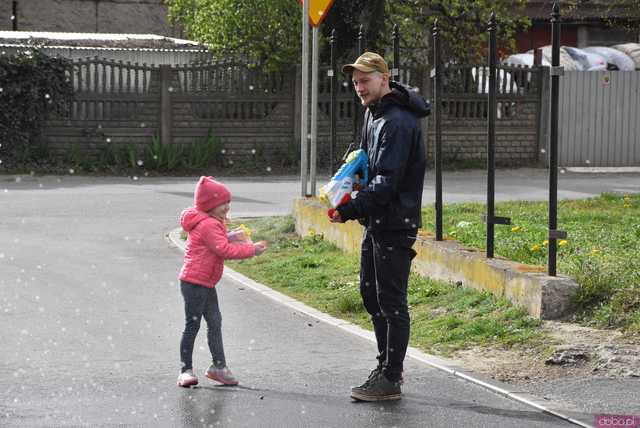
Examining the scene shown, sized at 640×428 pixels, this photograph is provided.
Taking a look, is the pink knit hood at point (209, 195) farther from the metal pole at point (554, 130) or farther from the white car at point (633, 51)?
the white car at point (633, 51)

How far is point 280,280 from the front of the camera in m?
11.6

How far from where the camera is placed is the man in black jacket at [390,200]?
271 inches

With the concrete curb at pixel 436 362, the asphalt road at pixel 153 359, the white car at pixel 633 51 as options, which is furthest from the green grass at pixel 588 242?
the white car at pixel 633 51

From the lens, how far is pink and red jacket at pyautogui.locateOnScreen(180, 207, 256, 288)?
725 cm

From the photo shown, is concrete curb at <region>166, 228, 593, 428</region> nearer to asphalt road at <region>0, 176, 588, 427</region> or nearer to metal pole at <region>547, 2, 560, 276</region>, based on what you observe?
asphalt road at <region>0, 176, 588, 427</region>

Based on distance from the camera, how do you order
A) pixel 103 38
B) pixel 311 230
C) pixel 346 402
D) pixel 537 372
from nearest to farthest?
pixel 346 402 → pixel 537 372 → pixel 311 230 → pixel 103 38

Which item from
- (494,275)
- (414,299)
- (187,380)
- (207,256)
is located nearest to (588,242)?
(414,299)

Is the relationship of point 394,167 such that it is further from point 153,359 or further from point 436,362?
point 153,359

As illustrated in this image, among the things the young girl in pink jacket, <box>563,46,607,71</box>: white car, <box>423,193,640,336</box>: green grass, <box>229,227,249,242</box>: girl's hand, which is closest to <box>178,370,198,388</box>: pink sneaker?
the young girl in pink jacket

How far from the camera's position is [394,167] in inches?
270

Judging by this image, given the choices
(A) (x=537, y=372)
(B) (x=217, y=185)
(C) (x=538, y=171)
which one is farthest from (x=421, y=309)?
(C) (x=538, y=171)

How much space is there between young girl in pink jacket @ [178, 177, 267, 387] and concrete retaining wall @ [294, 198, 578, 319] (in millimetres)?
2202

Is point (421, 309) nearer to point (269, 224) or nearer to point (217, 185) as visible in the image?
Result: point (217, 185)

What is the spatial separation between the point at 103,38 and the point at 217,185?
1958 centimetres
